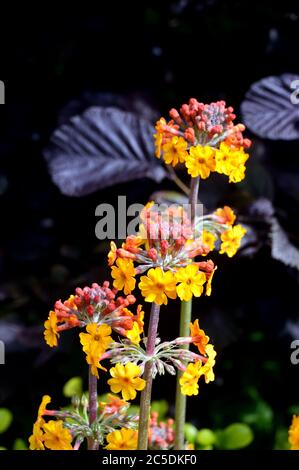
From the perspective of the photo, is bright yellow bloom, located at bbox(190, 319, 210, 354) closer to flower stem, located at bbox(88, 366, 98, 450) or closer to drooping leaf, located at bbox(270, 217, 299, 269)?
flower stem, located at bbox(88, 366, 98, 450)

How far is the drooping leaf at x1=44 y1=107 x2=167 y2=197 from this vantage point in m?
1.95

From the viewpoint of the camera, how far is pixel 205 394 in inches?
85.8

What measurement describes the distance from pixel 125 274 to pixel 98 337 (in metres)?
0.11

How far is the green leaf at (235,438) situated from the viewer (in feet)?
5.82

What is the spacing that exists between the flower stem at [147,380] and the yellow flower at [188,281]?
8cm

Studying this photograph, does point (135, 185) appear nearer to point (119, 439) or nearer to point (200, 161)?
point (200, 161)

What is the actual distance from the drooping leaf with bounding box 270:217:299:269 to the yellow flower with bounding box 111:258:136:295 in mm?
633

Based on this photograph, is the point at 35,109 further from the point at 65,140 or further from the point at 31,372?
the point at 31,372

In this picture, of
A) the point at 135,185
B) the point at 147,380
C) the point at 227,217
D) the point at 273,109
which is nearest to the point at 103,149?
the point at 135,185

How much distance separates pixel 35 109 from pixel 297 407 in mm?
1278

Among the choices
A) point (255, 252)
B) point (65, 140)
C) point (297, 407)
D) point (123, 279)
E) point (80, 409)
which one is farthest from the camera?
point (297, 407)

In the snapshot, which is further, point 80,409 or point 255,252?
point 255,252

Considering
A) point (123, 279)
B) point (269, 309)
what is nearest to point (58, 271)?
point (269, 309)

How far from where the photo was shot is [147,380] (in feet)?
4.07
